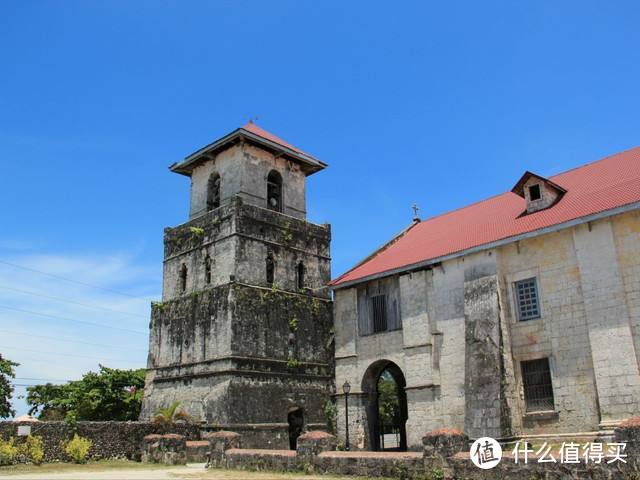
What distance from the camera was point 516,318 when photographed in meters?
19.3

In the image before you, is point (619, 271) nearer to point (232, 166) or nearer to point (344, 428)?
point (344, 428)

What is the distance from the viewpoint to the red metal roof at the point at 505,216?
18625 mm

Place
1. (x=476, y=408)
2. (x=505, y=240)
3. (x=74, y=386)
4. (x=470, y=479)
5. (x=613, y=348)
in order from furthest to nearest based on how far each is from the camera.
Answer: (x=74, y=386) < (x=505, y=240) < (x=476, y=408) < (x=613, y=348) < (x=470, y=479)

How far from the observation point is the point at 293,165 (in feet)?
96.9

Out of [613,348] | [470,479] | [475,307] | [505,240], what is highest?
[505,240]

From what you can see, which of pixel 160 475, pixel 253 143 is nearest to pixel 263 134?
pixel 253 143

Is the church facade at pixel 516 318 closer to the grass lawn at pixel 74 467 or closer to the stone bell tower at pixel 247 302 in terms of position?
the stone bell tower at pixel 247 302

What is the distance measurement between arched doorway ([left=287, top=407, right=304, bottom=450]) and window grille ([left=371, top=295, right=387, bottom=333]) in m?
5.07

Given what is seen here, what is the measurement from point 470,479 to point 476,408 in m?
6.79

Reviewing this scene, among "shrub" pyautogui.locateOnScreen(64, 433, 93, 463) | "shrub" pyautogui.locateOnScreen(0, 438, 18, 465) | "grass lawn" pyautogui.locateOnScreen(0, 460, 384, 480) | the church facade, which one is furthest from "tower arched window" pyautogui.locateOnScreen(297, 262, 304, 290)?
"shrub" pyautogui.locateOnScreen(0, 438, 18, 465)

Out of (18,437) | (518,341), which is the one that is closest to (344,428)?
(518,341)

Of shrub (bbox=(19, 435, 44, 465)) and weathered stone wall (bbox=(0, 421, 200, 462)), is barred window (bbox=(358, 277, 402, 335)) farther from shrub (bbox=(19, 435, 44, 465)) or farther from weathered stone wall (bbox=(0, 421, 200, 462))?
shrub (bbox=(19, 435, 44, 465))

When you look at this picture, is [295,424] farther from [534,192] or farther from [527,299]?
[534,192]

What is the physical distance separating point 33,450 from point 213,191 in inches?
548
